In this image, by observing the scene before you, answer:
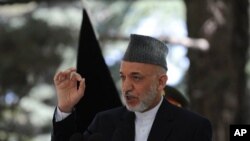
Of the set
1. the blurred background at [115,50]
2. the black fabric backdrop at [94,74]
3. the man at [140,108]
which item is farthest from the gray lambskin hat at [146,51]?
the blurred background at [115,50]

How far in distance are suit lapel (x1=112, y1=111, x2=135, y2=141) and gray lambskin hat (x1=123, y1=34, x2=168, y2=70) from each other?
0.23 m

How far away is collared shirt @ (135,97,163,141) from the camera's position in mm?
3049

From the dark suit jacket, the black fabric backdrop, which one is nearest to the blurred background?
the black fabric backdrop

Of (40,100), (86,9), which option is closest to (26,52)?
(40,100)

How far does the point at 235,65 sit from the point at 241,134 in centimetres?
288

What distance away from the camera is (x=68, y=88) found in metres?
3.08

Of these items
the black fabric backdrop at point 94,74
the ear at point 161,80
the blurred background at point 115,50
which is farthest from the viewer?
the blurred background at point 115,50

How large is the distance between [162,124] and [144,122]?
0.24ft

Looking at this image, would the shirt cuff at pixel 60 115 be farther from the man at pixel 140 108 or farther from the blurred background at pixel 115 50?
the blurred background at pixel 115 50

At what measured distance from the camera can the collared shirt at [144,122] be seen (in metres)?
3.05

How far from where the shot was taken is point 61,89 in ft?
10.1

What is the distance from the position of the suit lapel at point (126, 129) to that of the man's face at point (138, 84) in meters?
0.09

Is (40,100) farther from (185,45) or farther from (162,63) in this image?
(162,63)

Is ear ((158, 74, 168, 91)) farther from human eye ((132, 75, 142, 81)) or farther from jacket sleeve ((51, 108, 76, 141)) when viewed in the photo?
jacket sleeve ((51, 108, 76, 141))
